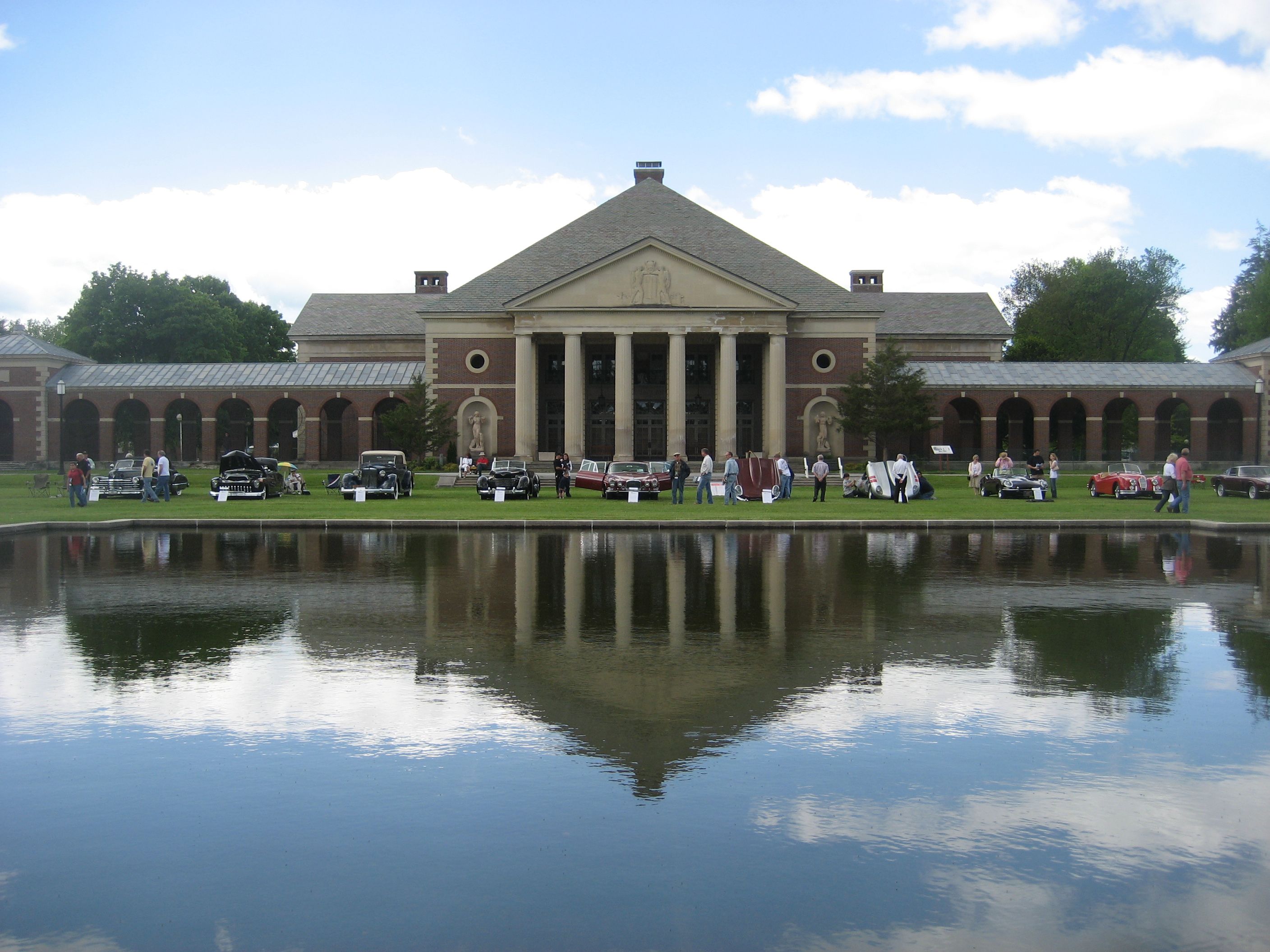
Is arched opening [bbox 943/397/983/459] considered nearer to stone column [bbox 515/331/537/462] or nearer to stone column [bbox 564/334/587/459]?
stone column [bbox 564/334/587/459]

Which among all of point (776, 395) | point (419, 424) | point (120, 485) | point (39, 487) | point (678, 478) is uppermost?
point (776, 395)

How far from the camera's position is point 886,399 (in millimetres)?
53031

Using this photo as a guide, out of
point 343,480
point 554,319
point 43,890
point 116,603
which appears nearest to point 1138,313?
point 554,319

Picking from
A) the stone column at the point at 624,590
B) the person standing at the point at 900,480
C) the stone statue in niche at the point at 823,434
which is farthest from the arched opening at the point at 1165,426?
the stone column at the point at 624,590

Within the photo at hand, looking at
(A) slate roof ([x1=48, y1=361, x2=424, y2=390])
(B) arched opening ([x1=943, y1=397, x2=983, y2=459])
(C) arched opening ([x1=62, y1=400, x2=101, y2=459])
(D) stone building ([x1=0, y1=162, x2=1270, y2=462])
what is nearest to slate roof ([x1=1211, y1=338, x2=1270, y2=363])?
(D) stone building ([x1=0, y1=162, x2=1270, y2=462])

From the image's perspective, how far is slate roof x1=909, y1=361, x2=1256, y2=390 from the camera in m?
59.9

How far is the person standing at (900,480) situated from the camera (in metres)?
35.3

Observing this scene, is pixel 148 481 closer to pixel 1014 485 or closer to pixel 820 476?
pixel 820 476

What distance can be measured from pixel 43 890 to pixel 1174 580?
586 inches

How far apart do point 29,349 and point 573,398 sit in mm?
30297

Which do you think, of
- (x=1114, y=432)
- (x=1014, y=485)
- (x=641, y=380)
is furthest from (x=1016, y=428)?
(x=1014, y=485)

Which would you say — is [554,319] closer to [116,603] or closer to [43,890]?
[116,603]

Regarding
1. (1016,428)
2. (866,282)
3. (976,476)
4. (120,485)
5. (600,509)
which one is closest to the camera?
(600,509)

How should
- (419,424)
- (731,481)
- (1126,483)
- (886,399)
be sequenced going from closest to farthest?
(731,481), (1126,483), (419,424), (886,399)
